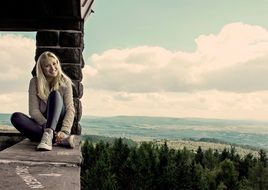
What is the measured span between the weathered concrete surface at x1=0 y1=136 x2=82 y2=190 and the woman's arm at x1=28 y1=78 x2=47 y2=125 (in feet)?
1.07

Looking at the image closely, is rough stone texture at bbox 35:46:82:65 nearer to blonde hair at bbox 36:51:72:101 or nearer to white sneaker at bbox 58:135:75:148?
blonde hair at bbox 36:51:72:101

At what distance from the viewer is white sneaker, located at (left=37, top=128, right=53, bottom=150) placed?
4.30 meters

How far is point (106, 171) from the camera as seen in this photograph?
162ft

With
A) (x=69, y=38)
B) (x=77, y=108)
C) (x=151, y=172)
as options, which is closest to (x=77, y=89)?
(x=77, y=108)

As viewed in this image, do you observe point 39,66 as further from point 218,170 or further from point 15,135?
point 218,170

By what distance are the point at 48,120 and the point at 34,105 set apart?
15.1 inches

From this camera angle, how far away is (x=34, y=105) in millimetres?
4895

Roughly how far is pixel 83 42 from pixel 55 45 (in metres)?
0.43

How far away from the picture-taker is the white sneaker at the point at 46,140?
4305 millimetres

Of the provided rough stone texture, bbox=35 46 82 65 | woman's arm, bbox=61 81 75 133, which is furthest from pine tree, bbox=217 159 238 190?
woman's arm, bbox=61 81 75 133

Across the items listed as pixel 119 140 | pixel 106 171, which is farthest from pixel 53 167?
pixel 119 140

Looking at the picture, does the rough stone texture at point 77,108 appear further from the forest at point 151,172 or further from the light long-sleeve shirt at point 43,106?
the forest at point 151,172

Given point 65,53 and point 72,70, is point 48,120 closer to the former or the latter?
point 72,70

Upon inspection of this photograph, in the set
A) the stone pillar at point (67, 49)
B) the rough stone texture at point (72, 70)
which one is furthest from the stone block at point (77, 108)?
the rough stone texture at point (72, 70)
